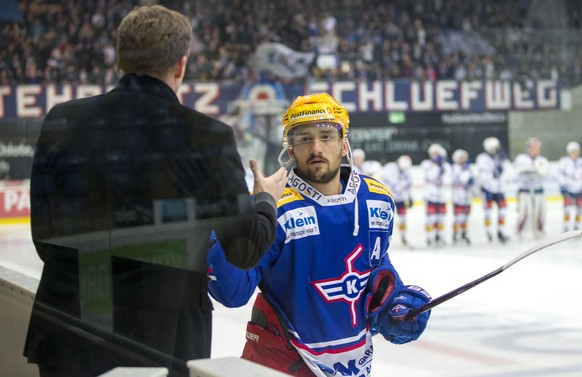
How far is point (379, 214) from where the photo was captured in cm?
154

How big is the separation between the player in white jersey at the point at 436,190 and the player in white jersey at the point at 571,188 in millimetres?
1318

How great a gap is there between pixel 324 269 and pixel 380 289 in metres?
0.14

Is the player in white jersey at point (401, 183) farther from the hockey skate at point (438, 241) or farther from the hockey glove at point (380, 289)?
the hockey glove at point (380, 289)

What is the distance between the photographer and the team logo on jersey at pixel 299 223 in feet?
4.75

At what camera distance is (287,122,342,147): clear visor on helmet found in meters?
1.54

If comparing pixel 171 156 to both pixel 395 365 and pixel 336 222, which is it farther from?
pixel 395 365

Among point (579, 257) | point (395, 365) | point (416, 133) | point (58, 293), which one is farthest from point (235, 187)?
point (416, 133)

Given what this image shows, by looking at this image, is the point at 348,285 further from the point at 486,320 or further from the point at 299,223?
the point at 486,320

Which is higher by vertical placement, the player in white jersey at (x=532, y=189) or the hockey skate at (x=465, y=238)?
the player in white jersey at (x=532, y=189)

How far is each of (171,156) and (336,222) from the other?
1.73 ft

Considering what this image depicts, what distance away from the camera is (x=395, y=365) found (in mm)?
3186

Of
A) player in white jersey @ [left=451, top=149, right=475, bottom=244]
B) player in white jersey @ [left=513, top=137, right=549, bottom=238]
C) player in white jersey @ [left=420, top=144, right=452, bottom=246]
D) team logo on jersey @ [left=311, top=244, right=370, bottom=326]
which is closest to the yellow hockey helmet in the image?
team logo on jersey @ [left=311, top=244, right=370, bottom=326]

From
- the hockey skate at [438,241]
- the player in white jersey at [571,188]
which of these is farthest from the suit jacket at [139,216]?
the player in white jersey at [571,188]

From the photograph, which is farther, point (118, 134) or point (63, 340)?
point (63, 340)
